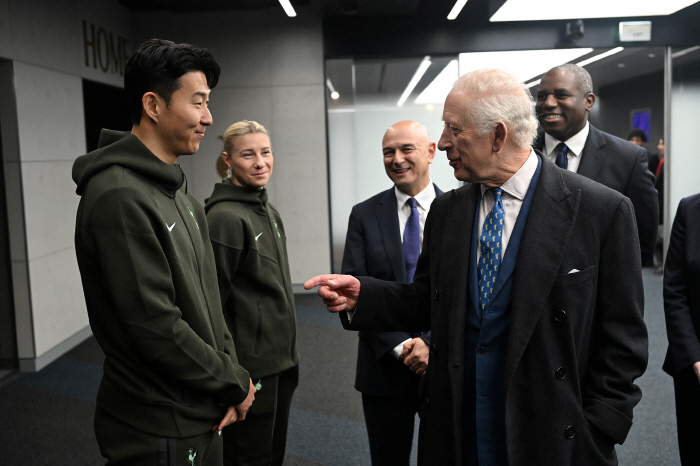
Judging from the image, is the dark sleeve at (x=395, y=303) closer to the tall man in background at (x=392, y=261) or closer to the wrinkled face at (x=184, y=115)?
the tall man in background at (x=392, y=261)

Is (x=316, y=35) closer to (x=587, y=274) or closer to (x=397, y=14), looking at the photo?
(x=397, y=14)

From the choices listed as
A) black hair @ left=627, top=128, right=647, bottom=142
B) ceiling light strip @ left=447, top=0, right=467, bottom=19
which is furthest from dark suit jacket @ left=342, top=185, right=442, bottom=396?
black hair @ left=627, top=128, right=647, bottom=142

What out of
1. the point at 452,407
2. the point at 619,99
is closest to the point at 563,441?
the point at 452,407

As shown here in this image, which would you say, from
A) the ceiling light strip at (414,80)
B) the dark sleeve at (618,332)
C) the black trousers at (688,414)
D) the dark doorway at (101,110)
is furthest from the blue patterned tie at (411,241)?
the ceiling light strip at (414,80)

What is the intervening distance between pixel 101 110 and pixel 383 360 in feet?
18.8

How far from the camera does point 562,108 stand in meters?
2.77

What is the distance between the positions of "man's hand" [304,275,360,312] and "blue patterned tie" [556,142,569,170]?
56.6 inches

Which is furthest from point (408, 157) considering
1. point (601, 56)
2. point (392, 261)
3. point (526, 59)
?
point (601, 56)

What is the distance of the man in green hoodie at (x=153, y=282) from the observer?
4.94 ft

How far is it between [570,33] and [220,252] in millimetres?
6025

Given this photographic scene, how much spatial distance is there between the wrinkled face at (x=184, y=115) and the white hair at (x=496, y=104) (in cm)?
73

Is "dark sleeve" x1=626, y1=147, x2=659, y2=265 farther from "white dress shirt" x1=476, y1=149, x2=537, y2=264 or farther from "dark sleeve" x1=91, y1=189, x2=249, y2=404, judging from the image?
"dark sleeve" x1=91, y1=189, x2=249, y2=404

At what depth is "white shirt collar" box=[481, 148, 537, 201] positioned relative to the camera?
5.10ft

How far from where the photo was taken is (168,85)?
1.66m
